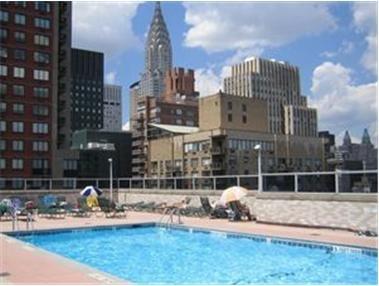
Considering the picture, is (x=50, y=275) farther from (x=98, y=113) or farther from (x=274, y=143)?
(x=98, y=113)

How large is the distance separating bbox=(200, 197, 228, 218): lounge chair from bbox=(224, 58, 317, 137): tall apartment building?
12443cm

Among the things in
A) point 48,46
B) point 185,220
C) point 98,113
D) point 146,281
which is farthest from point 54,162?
point 98,113

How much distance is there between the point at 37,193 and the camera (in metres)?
32.8

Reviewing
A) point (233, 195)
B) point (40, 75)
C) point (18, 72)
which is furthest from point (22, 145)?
point (233, 195)

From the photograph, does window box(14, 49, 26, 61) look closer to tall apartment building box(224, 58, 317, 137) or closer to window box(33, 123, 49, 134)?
window box(33, 123, 49, 134)

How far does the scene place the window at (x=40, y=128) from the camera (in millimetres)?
68188

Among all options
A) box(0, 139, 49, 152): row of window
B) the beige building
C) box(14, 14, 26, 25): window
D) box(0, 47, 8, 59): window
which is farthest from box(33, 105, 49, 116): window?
the beige building

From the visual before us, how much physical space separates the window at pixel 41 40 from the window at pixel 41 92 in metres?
5.81

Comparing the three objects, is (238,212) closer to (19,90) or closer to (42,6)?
(19,90)

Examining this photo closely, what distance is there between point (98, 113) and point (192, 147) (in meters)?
70.7

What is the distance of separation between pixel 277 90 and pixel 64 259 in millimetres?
157718

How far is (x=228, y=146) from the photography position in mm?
89438

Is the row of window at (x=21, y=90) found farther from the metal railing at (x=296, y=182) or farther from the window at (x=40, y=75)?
the metal railing at (x=296, y=182)

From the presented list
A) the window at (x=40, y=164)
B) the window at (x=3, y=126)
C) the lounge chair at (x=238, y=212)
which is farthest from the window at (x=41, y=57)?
the lounge chair at (x=238, y=212)
